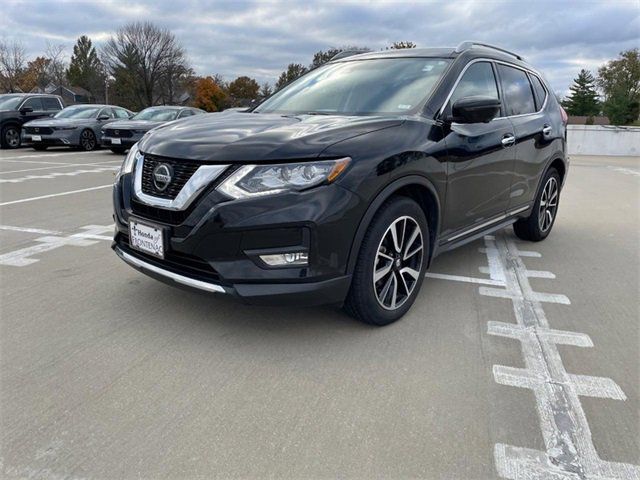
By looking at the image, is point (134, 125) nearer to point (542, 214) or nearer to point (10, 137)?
point (10, 137)

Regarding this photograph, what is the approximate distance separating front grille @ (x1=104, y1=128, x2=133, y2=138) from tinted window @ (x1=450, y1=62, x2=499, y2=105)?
12011mm

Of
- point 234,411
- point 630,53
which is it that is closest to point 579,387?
point 234,411

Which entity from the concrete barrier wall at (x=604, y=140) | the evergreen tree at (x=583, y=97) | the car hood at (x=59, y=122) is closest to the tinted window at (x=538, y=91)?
the car hood at (x=59, y=122)

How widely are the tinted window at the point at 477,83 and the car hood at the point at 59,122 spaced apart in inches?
564

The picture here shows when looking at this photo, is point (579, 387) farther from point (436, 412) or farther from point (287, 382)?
point (287, 382)

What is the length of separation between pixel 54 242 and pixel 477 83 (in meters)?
4.07

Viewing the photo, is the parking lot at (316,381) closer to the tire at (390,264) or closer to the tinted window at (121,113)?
the tire at (390,264)

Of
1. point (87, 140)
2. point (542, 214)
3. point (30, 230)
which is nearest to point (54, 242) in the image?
point (30, 230)

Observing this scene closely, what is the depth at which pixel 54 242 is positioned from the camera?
4969mm

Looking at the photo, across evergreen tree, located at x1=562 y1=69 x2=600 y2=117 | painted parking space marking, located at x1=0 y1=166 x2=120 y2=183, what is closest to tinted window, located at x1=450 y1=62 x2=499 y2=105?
painted parking space marking, located at x1=0 y1=166 x2=120 y2=183

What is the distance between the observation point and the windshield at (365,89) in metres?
3.54

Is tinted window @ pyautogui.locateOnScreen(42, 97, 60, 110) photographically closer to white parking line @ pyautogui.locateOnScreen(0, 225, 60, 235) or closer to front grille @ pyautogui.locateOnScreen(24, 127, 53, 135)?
front grille @ pyautogui.locateOnScreen(24, 127, 53, 135)

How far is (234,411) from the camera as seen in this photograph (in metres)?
2.33

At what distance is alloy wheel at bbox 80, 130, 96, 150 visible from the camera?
51.5ft
